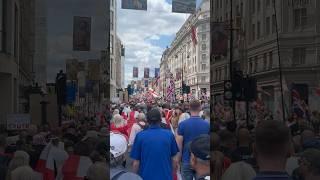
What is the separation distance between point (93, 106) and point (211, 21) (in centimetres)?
101

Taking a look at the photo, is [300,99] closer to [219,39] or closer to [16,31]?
[219,39]

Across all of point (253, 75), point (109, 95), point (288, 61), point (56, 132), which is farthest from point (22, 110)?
point (288, 61)

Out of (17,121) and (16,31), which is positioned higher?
(16,31)

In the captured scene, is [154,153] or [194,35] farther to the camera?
[154,153]

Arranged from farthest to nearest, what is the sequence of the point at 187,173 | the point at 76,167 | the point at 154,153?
the point at 187,173 → the point at 154,153 → the point at 76,167

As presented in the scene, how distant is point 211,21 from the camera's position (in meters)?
3.56

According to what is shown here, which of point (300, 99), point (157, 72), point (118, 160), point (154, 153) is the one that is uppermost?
point (157, 72)

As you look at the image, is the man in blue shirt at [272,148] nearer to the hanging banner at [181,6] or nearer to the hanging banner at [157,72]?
the hanging banner at [181,6]

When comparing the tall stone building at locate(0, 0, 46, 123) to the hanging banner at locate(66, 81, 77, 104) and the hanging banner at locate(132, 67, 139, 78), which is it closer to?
the hanging banner at locate(66, 81, 77, 104)

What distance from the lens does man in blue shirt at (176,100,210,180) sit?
5.57 m

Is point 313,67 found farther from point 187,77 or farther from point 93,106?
point 93,106

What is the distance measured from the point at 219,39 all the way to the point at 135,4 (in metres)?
0.67

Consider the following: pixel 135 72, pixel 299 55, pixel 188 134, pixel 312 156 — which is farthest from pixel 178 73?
pixel 312 156

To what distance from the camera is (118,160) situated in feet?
11.0
